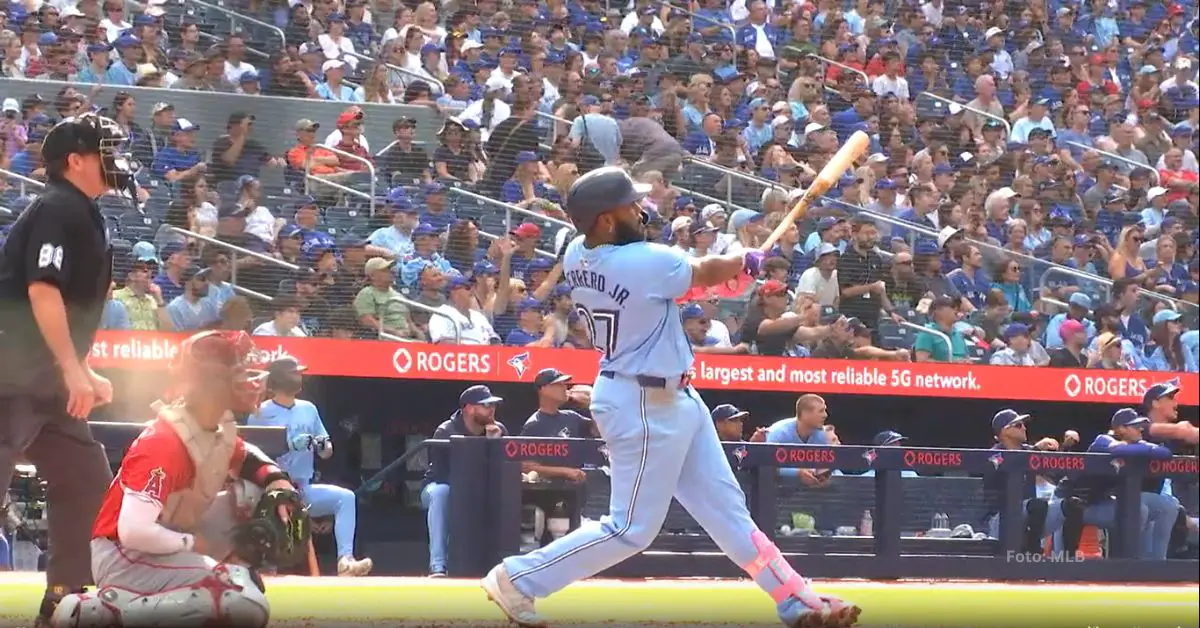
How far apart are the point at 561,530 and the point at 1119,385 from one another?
534 centimetres

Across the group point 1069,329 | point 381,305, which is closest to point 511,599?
point 381,305

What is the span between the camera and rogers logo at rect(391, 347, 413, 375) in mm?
10742

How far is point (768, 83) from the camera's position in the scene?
1433 cm

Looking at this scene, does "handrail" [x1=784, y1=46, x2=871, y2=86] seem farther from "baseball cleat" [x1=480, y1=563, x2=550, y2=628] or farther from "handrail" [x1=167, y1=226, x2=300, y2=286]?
A: "baseball cleat" [x1=480, y1=563, x2=550, y2=628]

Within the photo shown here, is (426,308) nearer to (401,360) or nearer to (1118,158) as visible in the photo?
(401,360)

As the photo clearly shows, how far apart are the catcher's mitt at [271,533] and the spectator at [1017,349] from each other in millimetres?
8577

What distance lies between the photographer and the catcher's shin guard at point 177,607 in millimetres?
4617

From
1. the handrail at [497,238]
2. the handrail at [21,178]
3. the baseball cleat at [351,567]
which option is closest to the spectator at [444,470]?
the baseball cleat at [351,567]

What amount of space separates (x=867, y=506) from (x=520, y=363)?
2.42 metres

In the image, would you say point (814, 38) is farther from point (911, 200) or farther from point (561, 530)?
point (561, 530)

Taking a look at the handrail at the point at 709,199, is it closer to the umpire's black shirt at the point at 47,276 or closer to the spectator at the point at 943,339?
the spectator at the point at 943,339

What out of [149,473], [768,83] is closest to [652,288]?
[149,473]

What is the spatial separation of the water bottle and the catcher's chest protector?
5.71 m

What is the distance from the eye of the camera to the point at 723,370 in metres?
11.5
